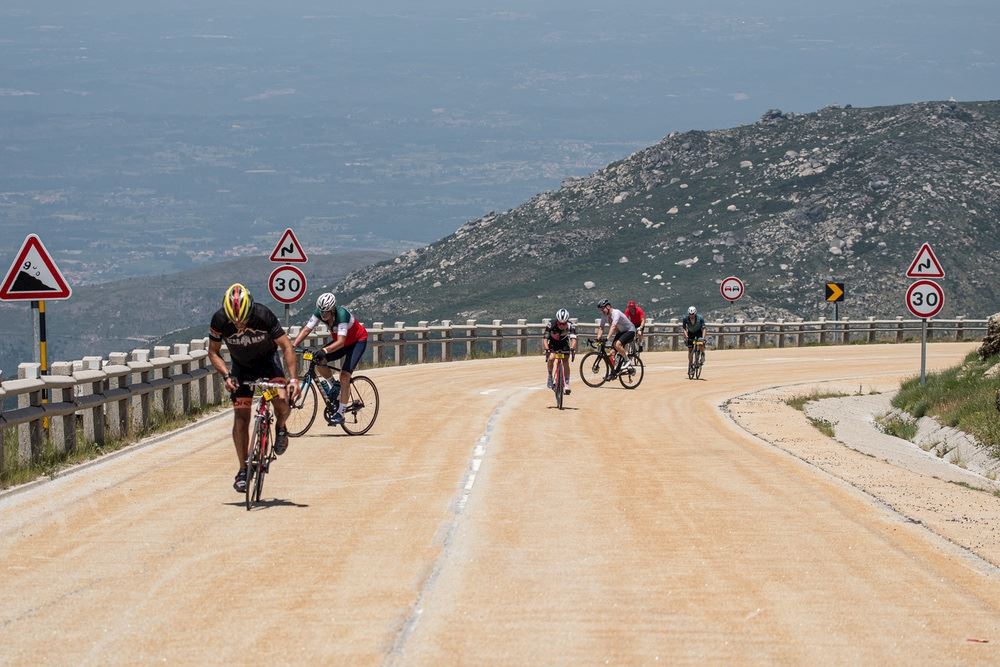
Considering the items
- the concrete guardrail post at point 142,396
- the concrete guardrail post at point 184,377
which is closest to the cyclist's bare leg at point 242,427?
the concrete guardrail post at point 142,396

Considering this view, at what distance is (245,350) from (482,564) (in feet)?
13.0

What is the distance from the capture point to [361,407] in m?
21.3

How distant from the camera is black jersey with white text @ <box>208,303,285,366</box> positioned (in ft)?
47.3

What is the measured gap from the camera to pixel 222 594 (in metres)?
10.4

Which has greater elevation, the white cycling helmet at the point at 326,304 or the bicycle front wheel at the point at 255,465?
the white cycling helmet at the point at 326,304

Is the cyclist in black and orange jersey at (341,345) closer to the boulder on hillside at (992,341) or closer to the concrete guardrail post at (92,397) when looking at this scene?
the concrete guardrail post at (92,397)

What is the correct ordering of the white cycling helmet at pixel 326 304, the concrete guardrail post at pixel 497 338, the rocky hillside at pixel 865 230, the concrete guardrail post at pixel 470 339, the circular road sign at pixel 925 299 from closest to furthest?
the white cycling helmet at pixel 326 304
the circular road sign at pixel 925 299
the concrete guardrail post at pixel 470 339
the concrete guardrail post at pixel 497 338
the rocky hillside at pixel 865 230

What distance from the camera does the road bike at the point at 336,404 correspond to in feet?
69.0

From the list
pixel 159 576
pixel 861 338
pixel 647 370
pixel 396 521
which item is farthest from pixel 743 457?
pixel 861 338

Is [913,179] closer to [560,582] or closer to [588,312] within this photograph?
[588,312]

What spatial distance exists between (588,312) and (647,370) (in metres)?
144

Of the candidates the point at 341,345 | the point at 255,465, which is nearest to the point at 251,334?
the point at 255,465

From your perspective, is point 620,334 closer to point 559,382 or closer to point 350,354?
point 559,382

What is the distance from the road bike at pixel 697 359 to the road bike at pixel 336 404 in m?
17.0
